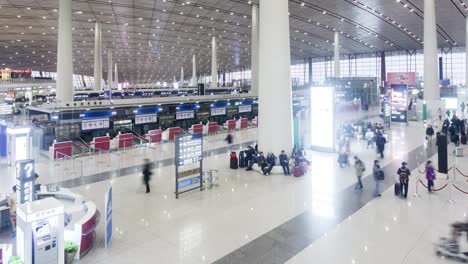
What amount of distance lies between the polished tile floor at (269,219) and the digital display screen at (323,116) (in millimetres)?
3676

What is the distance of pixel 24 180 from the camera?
318 inches

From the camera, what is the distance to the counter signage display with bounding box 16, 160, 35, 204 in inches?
316

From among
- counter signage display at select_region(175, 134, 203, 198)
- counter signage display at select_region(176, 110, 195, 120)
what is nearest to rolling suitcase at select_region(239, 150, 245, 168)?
counter signage display at select_region(175, 134, 203, 198)

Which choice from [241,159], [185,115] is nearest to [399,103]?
[185,115]

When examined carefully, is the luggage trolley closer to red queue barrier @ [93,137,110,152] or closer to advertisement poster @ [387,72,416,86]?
red queue barrier @ [93,137,110,152]

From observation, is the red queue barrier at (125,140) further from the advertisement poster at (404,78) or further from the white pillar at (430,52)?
the advertisement poster at (404,78)

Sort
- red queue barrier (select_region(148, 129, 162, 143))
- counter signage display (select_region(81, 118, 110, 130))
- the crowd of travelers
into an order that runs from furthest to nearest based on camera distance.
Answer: red queue barrier (select_region(148, 129, 162, 143)), counter signage display (select_region(81, 118, 110, 130)), the crowd of travelers

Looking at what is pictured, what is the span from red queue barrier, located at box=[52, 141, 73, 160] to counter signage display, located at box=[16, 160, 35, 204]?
993 cm

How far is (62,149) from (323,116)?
1328 centimetres

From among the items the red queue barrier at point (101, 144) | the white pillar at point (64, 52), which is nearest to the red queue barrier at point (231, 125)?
the red queue barrier at point (101, 144)

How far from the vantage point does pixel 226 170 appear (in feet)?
48.1

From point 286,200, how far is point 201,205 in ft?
8.29

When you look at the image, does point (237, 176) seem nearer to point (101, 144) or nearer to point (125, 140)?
point (101, 144)

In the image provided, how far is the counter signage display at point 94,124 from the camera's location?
20.7 metres
